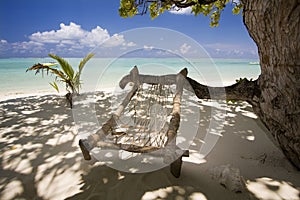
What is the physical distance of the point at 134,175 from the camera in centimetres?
153

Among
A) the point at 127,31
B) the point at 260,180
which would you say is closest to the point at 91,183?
the point at 260,180

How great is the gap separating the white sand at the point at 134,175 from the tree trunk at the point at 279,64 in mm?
347

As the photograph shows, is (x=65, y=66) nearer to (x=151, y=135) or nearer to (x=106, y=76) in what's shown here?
(x=151, y=135)

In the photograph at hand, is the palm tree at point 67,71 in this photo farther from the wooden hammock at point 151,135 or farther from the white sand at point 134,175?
the wooden hammock at point 151,135

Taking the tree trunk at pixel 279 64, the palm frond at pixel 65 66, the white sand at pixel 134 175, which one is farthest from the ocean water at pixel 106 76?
the white sand at pixel 134 175

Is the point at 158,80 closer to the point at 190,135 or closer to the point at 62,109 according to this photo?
the point at 190,135

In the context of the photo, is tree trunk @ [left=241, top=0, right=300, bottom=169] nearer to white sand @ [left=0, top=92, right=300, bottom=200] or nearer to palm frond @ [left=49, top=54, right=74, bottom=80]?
white sand @ [left=0, top=92, right=300, bottom=200]

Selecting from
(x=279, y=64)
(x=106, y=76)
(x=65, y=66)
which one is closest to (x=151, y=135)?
(x=279, y=64)

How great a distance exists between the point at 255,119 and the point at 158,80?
210cm

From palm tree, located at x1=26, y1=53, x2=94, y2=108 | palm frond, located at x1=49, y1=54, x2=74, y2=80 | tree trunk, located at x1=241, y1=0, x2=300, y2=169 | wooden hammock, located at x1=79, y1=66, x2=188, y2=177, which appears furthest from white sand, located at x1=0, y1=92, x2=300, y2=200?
palm frond, located at x1=49, y1=54, x2=74, y2=80

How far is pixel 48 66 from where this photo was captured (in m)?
3.88

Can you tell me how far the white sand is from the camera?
4.32 ft

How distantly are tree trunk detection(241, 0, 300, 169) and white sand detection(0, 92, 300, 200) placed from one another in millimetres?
347

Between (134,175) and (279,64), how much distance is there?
1.57 metres
